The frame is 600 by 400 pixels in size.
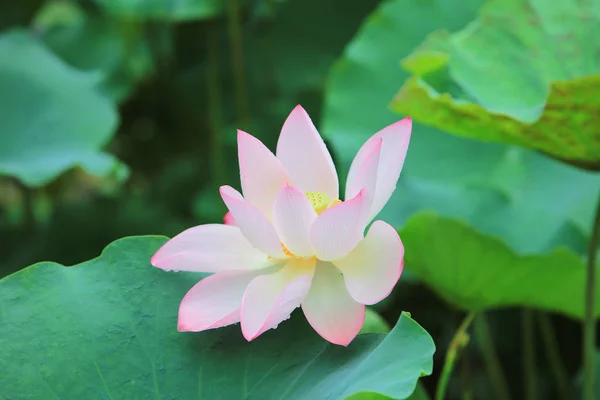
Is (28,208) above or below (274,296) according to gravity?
below

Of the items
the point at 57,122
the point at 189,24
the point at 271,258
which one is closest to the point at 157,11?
the point at 57,122

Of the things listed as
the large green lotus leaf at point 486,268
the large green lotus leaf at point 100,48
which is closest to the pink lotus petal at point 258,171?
the large green lotus leaf at point 486,268

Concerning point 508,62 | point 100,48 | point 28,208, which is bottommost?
point 28,208

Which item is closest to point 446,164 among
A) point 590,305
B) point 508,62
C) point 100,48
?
point 508,62

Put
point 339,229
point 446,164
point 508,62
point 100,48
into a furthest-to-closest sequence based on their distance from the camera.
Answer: point 100,48 → point 446,164 → point 508,62 → point 339,229

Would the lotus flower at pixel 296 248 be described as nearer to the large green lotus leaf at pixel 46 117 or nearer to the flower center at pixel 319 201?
the flower center at pixel 319 201

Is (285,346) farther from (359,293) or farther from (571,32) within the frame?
(571,32)

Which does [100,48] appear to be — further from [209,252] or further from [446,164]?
[209,252]

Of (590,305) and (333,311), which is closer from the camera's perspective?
(333,311)
